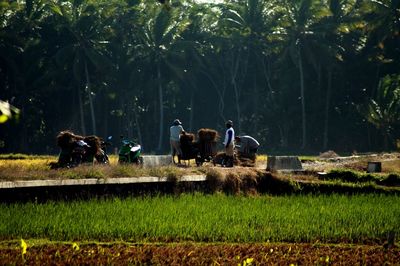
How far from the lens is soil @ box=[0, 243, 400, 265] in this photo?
327 inches

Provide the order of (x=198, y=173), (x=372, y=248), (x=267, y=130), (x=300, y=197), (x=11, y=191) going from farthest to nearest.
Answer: (x=267, y=130), (x=198, y=173), (x=300, y=197), (x=11, y=191), (x=372, y=248)

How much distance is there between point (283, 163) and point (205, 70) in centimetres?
3317

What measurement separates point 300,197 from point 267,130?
3753 centimetres

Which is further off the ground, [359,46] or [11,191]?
[359,46]

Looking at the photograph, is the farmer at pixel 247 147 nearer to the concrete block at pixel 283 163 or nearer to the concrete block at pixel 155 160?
the concrete block at pixel 283 163

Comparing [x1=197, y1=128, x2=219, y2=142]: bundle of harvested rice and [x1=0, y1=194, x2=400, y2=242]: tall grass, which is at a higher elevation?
[x1=197, y1=128, x2=219, y2=142]: bundle of harvested rice

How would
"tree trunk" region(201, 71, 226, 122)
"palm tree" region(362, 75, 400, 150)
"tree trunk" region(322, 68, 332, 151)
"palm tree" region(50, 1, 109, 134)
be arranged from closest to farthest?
"palm tree" region(362, 75, 400, 150) < "palm tree" region(50, 1, 109, 134) < "tree trunk" region(322, 68, 332, 151) < "tree trunk" region(201, 71, 226, 122)

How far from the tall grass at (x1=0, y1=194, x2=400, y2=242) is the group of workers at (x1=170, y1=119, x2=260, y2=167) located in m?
5.14

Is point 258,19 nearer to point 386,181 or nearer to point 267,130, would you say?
point 267,130

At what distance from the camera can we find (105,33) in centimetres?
4703

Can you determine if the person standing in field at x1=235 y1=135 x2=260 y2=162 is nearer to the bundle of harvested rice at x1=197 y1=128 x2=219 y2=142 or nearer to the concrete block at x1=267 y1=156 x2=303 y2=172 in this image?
the concrete block at x1=267 y1=156 x2=303 y2=172

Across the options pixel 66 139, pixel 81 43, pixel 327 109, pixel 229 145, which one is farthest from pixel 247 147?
pixel 81 43

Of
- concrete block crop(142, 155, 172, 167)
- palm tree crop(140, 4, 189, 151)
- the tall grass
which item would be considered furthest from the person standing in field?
palm tree crop(140, 4, 189, 151)

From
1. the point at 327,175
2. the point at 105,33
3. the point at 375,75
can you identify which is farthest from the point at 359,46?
the point at 327,175
